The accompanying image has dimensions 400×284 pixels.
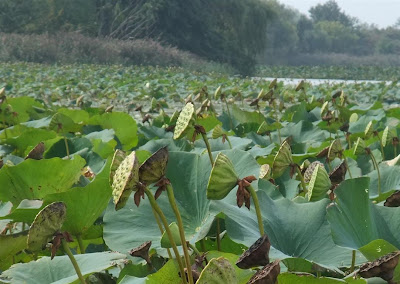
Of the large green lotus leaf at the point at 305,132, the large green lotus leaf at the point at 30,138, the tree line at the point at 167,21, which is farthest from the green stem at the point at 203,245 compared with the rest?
the tree line at the point at 167,21

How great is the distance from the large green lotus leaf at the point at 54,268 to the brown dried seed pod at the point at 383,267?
0.28m

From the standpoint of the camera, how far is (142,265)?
30.0 inches

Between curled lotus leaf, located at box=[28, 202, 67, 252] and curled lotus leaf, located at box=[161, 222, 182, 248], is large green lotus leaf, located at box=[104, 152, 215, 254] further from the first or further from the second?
curled lotus leaf, located at box=[28, 202, 67, 252]

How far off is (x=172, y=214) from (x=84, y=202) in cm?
14

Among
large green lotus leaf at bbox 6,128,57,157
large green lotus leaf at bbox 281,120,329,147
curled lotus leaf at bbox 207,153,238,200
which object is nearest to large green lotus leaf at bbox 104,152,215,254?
curled lotus leaf at bbox 207,153,238,200

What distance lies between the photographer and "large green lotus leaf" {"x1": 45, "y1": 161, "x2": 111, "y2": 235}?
2.66 ft

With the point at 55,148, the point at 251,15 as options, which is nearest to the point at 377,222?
the point at 55,148

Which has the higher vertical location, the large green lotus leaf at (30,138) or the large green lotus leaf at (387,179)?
the large green lotus leaf at (387,179)

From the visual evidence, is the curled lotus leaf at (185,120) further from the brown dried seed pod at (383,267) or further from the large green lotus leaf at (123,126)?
the large green lotus leaf at (123,126)

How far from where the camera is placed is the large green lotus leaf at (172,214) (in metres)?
0.82

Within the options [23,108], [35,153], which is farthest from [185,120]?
[23,108]

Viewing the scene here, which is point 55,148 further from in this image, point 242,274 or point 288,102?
point 288,102

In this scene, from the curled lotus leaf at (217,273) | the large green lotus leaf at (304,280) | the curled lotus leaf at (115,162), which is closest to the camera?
the curled lotus leaf at (217,273)

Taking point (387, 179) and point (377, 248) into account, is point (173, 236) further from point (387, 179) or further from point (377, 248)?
point (387, 179)
